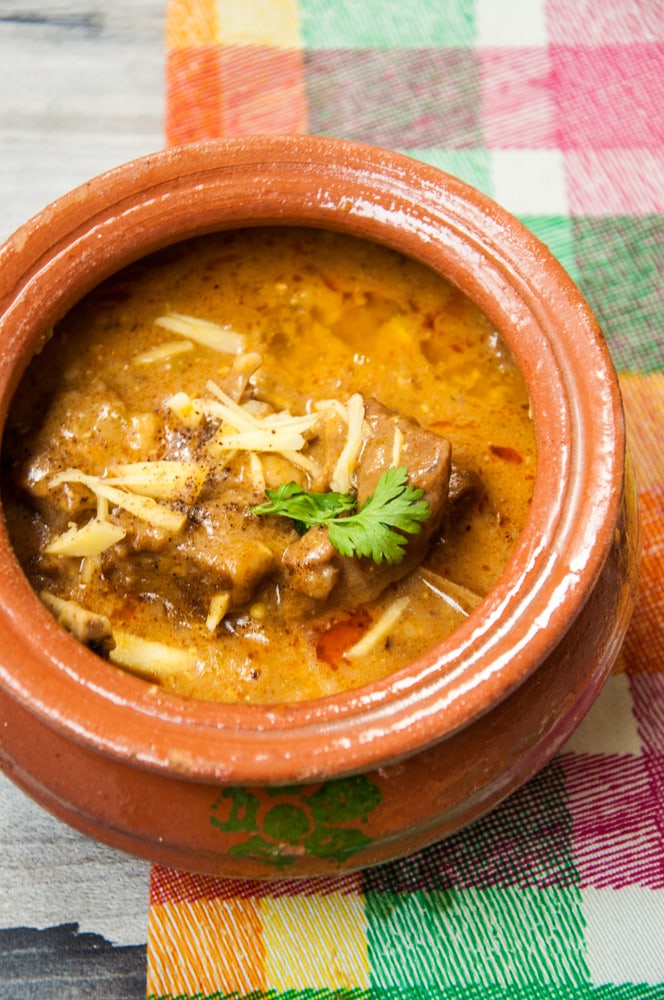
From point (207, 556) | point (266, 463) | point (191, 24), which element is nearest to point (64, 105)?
point (191, 24)

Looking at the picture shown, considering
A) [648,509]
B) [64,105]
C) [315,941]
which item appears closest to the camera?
[315,941]

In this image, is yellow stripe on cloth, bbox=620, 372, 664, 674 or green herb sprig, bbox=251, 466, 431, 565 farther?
yellow stripe on cloth, bbox=620, 372, 664, 674

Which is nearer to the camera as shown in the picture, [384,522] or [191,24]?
[384,522]

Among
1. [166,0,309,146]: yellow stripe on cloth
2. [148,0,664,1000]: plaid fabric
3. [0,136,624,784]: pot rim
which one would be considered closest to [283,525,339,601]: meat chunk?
[0,136,624,784]: pot rim

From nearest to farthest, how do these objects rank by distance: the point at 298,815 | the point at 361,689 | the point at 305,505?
the point at 361,689 → the point at 298,815 → the point at 305,505

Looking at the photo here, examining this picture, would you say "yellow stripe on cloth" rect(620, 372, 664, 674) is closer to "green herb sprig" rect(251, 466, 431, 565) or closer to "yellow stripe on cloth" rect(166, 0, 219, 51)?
"green herb sprig" rect(251, 466, 431, 565)

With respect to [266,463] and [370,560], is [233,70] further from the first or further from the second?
[370,560]

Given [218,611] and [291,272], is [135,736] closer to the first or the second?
[218,611]
